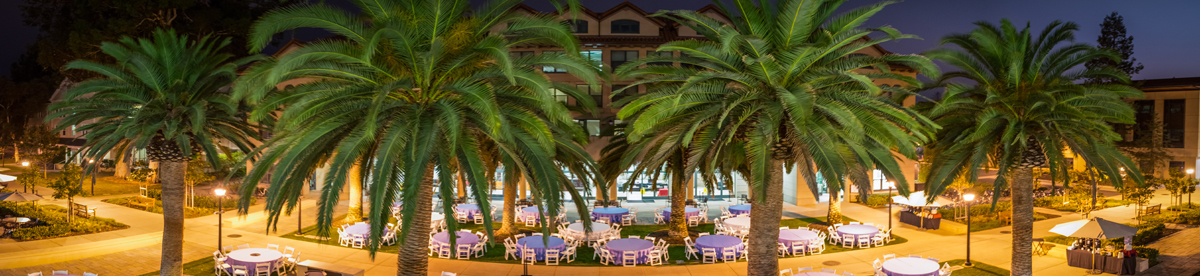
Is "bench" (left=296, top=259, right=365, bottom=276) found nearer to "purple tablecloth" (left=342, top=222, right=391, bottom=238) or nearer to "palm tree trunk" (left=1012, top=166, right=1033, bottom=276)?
"purple tablecloth" (left=342, top=222, right=391, bottom=238)

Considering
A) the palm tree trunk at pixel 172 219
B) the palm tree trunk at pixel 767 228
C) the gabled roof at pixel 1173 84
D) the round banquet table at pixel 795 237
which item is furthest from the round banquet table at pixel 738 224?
the gabled roof at pixel 1173 84

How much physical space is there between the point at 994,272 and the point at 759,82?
1199 centimetres

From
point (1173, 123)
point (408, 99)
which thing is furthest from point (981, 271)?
point (1173, 123)

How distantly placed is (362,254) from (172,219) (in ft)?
20.7

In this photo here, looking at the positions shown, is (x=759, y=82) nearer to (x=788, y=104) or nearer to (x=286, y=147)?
(x=788, y=104)

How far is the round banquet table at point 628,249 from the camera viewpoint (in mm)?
21266

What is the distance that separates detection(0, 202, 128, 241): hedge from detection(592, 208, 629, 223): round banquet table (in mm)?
18783

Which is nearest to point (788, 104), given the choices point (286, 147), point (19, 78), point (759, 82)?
point (759, 82)

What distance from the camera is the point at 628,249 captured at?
21.2 metres

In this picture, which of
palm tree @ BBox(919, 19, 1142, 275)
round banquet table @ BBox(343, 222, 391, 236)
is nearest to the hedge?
round banquet table @ BBox(343, 222, 391, 236)

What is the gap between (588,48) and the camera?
37906 millimetres

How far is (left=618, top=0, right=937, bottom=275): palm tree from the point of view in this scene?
41.4 feet

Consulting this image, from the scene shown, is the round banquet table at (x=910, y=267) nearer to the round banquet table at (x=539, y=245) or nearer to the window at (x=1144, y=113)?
the round banquet table at (x=539, y=245)

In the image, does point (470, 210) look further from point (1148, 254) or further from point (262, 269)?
point (1148, 254)
